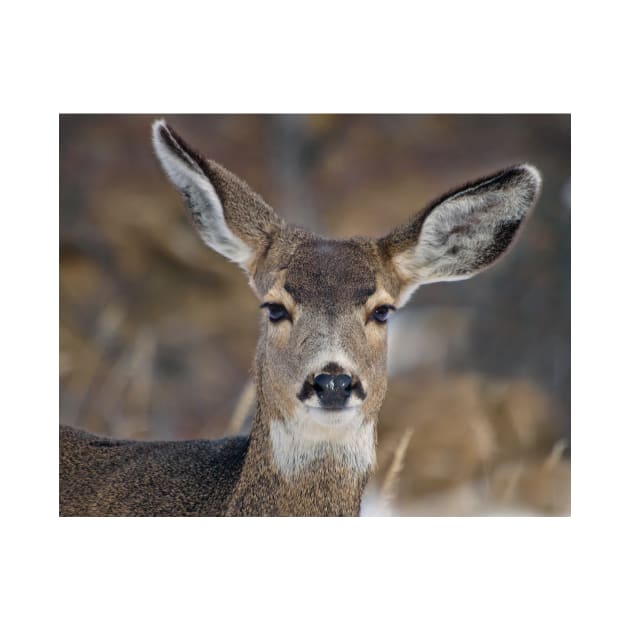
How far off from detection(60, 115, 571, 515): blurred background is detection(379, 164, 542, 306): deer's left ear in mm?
3304

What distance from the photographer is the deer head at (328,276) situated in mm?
3766

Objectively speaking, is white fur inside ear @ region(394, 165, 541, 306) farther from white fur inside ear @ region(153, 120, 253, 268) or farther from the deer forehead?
white fur inside ear @ region(153, 120, 253, 268)

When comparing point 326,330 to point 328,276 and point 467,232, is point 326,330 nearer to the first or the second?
point 328,276

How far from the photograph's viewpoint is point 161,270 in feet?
31.9

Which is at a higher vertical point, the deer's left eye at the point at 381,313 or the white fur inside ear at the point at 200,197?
the white fur inside ear at the point at 200,197

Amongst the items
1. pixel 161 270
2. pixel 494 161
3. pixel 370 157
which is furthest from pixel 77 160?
pixel 494 161

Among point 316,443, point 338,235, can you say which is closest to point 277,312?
point 316,443

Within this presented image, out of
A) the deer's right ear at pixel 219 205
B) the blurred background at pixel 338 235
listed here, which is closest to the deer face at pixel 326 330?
the deer's right ear at pixel 219 205

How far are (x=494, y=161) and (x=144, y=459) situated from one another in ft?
16.3

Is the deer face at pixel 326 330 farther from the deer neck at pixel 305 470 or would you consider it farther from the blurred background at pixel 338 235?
the blurred background at pixel 338 235

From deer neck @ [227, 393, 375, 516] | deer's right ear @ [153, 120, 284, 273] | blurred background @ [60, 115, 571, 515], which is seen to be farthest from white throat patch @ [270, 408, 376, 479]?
blurred background @ [60, 115, 571, 515]

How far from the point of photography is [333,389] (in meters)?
3.63

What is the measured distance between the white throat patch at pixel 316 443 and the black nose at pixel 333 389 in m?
0.16

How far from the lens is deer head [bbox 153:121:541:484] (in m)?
3.77
